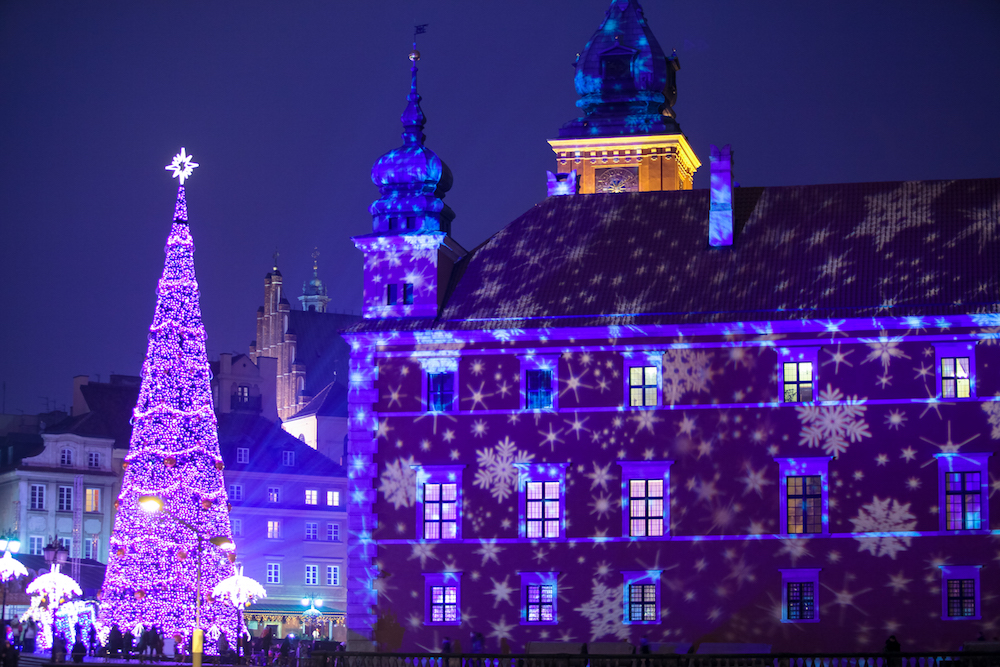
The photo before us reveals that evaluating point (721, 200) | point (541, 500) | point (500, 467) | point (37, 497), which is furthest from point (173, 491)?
point (37, 497)

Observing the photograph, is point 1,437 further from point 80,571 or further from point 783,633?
point 783,633

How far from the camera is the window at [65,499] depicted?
88562 mm

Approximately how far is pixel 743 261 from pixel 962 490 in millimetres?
8881

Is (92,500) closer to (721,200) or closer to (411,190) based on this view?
(411,190)

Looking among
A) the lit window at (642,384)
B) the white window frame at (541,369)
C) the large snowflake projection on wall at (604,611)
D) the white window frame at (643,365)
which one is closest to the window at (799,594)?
the large snowflake projection on wall at (604,611)

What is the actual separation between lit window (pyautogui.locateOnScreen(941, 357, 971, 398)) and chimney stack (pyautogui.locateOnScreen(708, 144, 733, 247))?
24.1 feet

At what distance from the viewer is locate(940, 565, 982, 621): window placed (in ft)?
143

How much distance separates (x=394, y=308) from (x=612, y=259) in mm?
6478

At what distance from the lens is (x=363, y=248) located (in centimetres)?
4978

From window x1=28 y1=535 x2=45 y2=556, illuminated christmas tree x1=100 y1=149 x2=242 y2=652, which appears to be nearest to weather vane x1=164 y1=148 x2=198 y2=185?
illuminated christmas tree x1=100 y1=149 x2=242 y2=652

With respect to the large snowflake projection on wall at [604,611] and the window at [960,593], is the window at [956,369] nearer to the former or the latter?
the window at [960,593]

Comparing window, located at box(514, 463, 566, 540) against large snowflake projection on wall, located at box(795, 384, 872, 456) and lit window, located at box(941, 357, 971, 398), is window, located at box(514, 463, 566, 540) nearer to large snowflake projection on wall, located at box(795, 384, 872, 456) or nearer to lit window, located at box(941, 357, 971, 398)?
large snowflake projection on wall, located at box(795, 384, 872, 456)

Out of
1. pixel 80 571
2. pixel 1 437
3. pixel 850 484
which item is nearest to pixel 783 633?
pixel 850 484

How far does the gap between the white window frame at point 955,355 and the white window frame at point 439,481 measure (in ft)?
42.8
